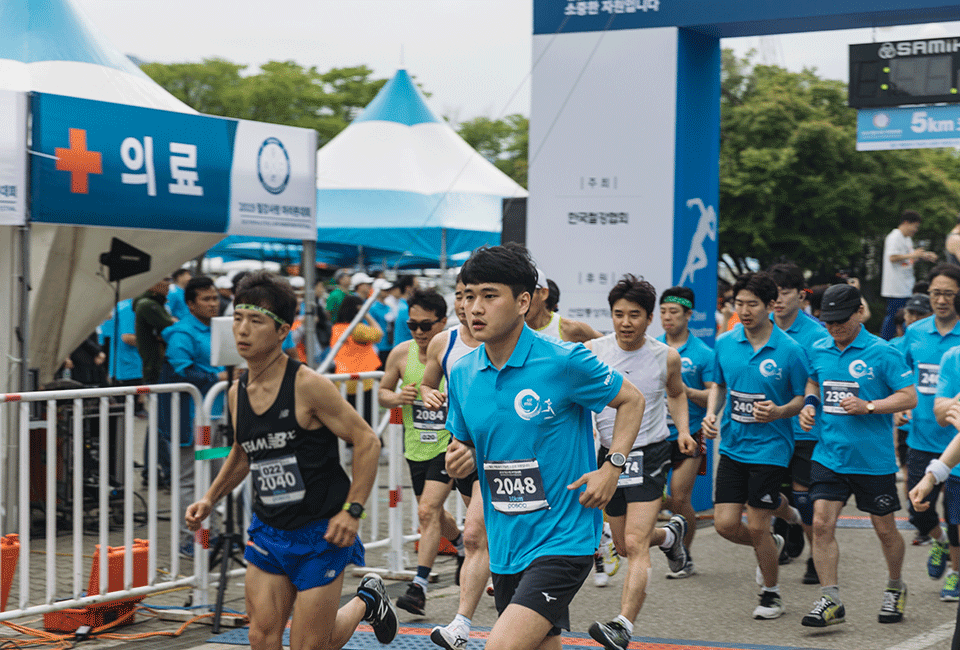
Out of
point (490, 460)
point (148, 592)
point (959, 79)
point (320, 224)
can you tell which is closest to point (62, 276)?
point (148, 592)

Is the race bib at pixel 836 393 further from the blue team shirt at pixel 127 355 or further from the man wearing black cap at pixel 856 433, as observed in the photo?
the blue team shirt at pixel 127 355

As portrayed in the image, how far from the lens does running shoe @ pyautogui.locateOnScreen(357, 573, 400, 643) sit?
5086 millimetres

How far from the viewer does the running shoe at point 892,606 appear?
21.4 ft

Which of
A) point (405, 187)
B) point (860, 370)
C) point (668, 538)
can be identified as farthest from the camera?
point (405, 187)

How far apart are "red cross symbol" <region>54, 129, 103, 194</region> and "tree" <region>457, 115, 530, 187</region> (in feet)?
112

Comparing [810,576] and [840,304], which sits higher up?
[840,304]

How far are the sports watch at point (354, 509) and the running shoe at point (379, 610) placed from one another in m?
0.71

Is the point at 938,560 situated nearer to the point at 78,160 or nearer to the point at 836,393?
the point at 836,393

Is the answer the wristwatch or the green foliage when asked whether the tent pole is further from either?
the green foliage

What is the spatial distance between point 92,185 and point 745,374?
4623 millimetres

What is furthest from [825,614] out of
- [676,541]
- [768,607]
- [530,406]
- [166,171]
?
[166,171]

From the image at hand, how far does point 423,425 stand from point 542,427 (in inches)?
122

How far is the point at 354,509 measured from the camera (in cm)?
450

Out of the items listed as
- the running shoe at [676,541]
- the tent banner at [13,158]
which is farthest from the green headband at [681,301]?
the tent banner at [13,158]
